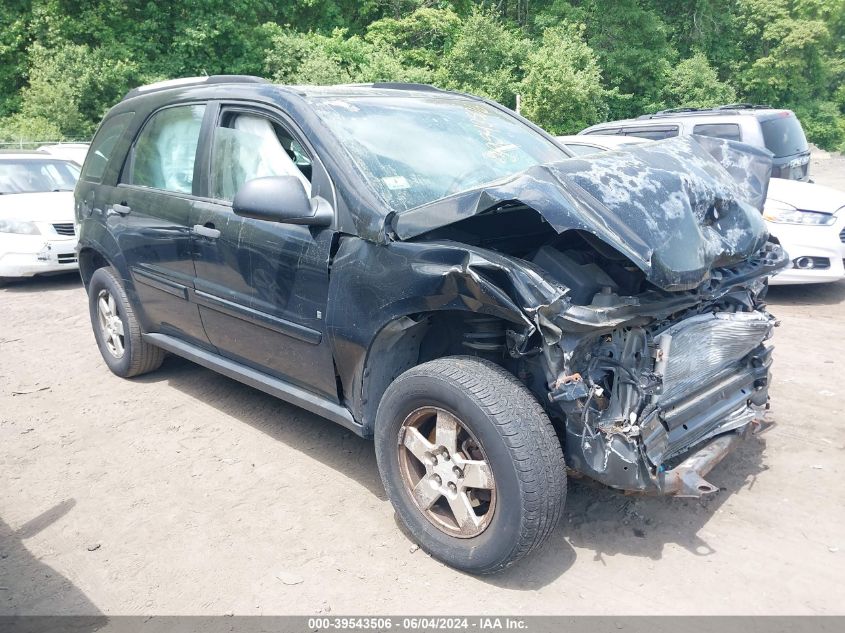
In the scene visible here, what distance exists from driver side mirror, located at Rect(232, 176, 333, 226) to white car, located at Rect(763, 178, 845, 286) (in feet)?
16.3

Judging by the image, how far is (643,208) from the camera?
287 centimetres

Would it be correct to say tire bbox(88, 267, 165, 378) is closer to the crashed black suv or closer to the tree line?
the crashed black suv

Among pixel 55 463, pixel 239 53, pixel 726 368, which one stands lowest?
pixel 55 463

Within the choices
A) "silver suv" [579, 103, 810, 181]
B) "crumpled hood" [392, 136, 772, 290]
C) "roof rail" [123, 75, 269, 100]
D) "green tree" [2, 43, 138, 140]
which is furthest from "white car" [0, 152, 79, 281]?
"green tree" [2, 43, 138, 140]

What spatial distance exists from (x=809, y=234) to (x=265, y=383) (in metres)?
5.35

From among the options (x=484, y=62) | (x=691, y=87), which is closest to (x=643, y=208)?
(x=484, y=62)

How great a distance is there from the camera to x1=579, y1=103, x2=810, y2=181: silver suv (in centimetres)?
920

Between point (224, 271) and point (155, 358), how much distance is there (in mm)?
1690

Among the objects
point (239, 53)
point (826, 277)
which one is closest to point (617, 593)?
point (826, 277)

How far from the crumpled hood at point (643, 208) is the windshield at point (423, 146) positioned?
33cm

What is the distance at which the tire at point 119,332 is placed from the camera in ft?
16.4

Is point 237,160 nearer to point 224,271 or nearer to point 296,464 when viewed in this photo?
point 224,271

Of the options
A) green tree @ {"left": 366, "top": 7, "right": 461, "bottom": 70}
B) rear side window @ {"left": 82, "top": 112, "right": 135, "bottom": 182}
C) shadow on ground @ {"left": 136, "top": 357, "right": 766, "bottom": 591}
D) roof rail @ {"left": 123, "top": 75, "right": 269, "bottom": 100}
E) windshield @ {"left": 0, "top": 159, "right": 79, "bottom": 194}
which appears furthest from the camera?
green tree @ {"left": 366, "top": 7, "right": 461, "bottom": 70}

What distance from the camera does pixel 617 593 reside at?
Answer: 2768mm
